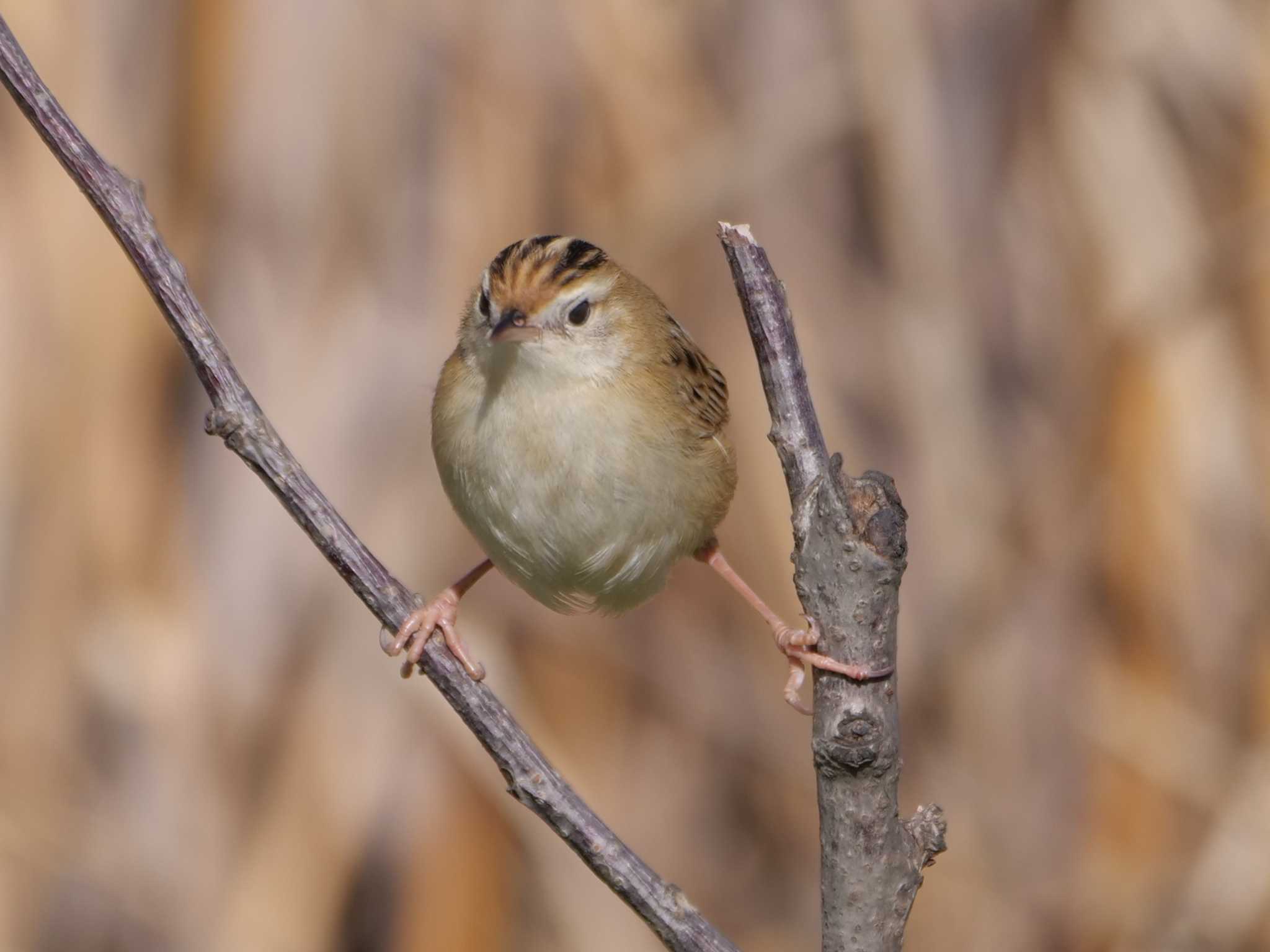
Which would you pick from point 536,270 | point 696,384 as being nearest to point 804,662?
point 696,384

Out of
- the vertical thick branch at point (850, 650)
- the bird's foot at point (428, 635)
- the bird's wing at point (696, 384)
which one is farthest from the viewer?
the bird's wing at point (696, 384)

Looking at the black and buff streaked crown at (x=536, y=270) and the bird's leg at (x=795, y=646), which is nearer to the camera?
the bird's leg at (x=795, y=646)

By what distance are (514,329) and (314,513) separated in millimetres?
710

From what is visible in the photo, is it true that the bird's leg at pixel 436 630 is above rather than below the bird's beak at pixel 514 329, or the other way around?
below

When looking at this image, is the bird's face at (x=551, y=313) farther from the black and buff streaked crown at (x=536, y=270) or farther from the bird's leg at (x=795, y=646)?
the bird's leg at (x=795, y=646)

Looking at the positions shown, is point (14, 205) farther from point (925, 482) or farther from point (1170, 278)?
point (1170, 278)

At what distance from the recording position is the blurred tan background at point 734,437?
14.0 ft

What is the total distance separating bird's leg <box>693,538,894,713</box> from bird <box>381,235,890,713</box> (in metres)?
0.01

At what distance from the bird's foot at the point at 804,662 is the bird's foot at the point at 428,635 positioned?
0.57 meters

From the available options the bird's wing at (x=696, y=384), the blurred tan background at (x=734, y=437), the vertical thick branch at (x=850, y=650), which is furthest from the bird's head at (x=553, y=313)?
the blurred tan background at (x=734, y=437)

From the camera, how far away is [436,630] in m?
2.87

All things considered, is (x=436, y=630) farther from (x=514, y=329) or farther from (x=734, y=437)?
(x=734, y=437)

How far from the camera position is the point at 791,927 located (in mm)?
4723

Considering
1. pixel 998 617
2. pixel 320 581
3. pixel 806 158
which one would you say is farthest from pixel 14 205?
pixel 998 617
